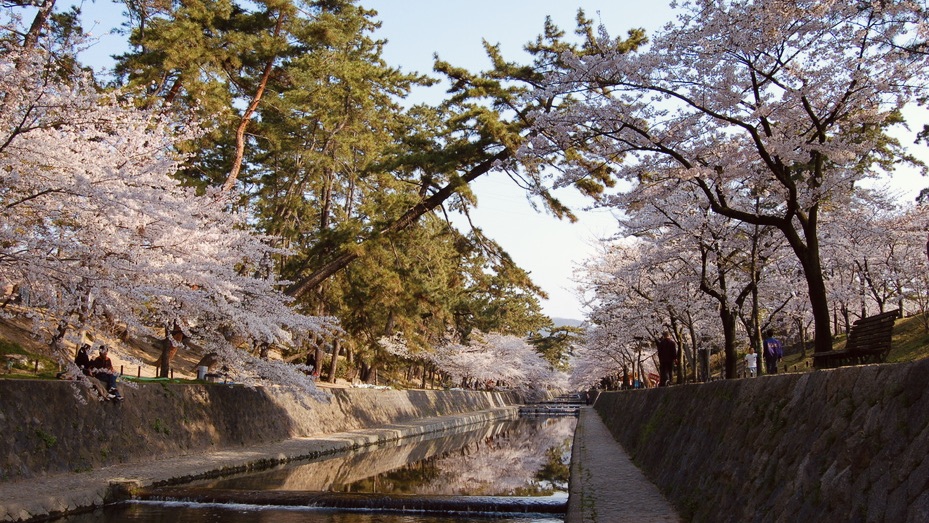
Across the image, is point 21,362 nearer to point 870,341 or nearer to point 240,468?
point 240,468

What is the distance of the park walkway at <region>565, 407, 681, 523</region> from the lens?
24.6ft

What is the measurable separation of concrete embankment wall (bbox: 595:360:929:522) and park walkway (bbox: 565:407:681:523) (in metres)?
0.35

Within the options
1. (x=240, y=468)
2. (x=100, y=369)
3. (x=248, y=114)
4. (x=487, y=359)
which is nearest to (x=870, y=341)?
(x=240, y=468)

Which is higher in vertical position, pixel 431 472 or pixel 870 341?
pixel 870 341

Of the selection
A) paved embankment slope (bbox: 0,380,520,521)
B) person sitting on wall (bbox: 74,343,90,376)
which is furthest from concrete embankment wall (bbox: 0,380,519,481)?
person sitting on wall (bbox: 74,343,90,376)

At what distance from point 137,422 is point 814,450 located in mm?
12580

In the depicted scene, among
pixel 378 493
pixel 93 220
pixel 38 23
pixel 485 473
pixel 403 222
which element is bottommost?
pixel 485 473

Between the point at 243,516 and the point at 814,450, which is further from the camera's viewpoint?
the point at 243,516

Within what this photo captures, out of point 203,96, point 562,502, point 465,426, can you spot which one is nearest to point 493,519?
point 562,502

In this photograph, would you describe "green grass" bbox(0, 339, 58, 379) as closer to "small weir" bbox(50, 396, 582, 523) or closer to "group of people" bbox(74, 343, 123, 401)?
"group of people" bbox(74, 343, 123, 401)

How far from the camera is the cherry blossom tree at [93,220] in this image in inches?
354

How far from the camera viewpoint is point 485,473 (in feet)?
51.9

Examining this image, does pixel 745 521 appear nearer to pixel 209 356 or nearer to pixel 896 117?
pixel 896 117

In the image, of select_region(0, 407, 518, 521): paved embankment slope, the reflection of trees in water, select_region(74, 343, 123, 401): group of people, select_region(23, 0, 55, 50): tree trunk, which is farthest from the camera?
the reflection of trees in water
